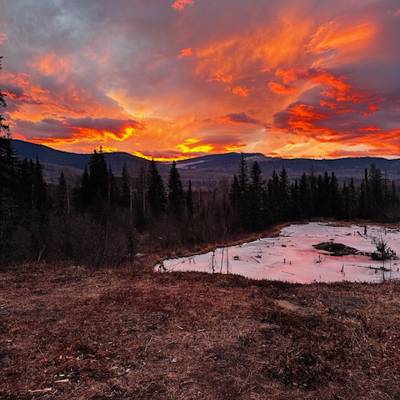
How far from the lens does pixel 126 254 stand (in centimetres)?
2447

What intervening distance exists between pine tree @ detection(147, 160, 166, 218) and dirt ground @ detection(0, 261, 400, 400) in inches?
1524

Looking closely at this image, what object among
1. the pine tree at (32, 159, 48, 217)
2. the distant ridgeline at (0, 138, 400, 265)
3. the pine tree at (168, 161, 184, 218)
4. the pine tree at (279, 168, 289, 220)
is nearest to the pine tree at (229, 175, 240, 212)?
the distant ridgeline at (0, 138, 400, 265)

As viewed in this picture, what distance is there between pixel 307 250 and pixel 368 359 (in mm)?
21713

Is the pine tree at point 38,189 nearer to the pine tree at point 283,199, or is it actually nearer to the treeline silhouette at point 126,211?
the treeline silhouette at point 126,211

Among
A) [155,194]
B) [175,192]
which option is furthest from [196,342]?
[175,192]

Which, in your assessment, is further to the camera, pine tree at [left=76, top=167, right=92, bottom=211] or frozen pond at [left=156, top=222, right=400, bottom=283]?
pine tree at [left=76, top=167, right=92, bottom=211]

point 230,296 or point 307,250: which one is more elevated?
point 230,296

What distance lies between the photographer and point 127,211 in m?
41.6

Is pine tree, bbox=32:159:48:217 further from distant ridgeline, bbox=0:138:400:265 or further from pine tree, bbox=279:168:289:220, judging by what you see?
pine tree, bbox=279:168:289:220

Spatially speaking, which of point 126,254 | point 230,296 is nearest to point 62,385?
point 230,296

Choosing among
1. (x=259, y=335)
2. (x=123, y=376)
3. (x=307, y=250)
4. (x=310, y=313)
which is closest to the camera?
(x=123, y=376)

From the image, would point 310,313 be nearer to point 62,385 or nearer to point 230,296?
point 230,296

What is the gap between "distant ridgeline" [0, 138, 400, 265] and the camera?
2089 cm

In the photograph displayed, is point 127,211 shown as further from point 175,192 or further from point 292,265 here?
point 292,265
